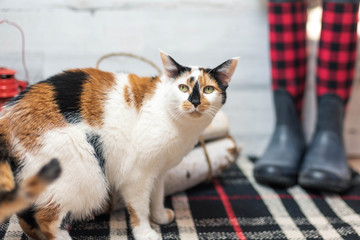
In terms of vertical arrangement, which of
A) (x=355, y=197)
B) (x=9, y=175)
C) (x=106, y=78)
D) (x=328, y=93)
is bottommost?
(x=355, y=197)

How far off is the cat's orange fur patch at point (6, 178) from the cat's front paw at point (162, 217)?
1.34 ft

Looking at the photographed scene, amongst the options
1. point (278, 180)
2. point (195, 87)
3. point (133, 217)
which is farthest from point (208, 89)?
point (278, 180)

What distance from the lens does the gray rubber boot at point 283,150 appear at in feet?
4.13

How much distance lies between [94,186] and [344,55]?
944mm

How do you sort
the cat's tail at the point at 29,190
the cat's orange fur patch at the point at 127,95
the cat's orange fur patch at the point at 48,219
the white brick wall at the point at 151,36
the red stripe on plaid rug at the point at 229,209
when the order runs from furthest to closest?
the white brick wall at the point at 151,36 < the red stripe on plaid rug at the point at 229,209 < the cat's orange fur patch at the point at 127,95 < the cat's orange fur patch at the point at 48,219 < the cat's tail at the point at 29,190

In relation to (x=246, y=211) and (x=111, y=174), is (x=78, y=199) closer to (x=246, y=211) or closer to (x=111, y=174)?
(x=111, y=174)

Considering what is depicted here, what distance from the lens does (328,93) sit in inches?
52.4

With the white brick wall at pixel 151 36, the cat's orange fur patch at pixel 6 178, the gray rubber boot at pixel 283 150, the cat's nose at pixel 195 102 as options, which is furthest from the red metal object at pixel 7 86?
the gray rubber boot at pixel 283 150

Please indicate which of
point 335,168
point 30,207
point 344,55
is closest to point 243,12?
point 344,55

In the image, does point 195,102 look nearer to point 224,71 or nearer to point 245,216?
point 224,71

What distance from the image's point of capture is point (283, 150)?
51.9 inches

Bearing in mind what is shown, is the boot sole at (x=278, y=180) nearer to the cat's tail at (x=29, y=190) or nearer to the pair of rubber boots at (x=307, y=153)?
the pair of rubber boots at (x=307, y=153)

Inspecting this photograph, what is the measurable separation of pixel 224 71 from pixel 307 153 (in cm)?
62

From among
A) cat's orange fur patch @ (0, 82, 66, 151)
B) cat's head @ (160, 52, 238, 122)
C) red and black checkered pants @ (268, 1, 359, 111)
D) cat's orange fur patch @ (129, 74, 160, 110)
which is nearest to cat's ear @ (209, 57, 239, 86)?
cat's head @ (160, 52, 238, 122)
